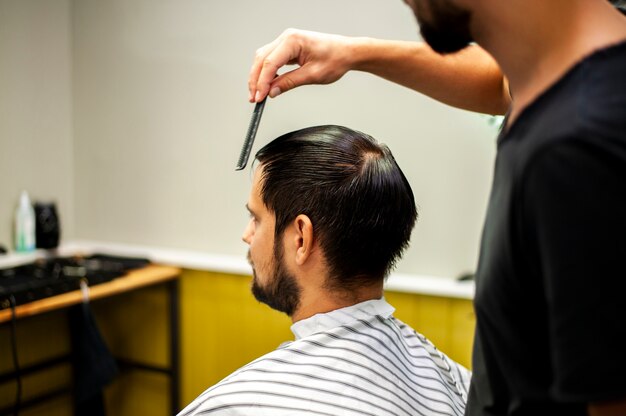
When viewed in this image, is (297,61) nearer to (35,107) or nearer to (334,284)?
(334,284)

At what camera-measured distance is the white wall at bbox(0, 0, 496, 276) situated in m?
2.51

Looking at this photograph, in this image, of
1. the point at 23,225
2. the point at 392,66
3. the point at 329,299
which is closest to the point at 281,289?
the point at 329,299

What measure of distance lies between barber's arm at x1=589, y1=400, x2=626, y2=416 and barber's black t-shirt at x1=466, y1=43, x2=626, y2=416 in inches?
0.5

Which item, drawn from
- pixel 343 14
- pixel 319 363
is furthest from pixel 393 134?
pixel 319 363

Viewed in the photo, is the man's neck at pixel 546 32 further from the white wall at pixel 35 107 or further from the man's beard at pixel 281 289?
the white wall at pixel 35 107

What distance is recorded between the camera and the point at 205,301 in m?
2.97

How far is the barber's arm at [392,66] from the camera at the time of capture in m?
1.34

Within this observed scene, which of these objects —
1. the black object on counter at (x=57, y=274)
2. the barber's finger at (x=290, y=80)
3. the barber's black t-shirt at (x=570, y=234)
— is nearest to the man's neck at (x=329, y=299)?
the barber's finger at (x=290, y=80)

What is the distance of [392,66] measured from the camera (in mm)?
1444

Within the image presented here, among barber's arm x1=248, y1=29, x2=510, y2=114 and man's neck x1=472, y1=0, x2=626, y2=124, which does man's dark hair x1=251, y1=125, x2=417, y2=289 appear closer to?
barber's arm x1=248, y1=29, x2=510, y2=114

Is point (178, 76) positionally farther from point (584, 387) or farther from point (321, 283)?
point (584, 387)

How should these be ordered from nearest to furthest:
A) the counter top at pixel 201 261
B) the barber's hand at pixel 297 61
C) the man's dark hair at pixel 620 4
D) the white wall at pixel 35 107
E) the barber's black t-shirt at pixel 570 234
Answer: the barber's black t-shirt at pixel 570 234, the man's dark hair at pixel 620 4, the barber's hand at pixel 297 61, the counter top at pixel 201 261, the white wall at pixel 35 107

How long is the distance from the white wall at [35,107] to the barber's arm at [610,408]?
297cm

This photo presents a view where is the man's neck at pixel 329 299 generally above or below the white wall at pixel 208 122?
below
